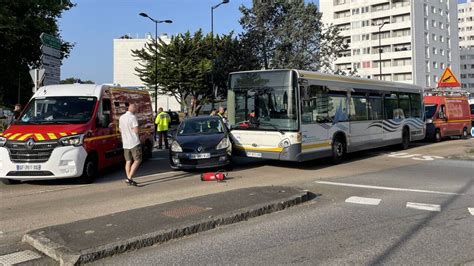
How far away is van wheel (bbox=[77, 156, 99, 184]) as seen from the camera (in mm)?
10302

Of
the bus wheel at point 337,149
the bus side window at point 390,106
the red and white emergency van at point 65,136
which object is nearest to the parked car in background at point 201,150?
the red and white emergency van at point 65,136

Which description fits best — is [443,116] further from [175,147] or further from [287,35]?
[175,147]

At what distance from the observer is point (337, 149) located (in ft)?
45.8

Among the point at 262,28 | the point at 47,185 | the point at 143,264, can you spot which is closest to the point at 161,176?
the point at 47,185

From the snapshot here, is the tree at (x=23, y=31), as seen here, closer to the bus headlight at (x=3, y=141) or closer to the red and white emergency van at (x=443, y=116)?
the bus headlight at (x=3, y=141)

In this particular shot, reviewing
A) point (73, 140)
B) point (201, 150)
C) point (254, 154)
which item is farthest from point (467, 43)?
point (73, 140)

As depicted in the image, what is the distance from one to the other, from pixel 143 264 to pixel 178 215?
5.63ft

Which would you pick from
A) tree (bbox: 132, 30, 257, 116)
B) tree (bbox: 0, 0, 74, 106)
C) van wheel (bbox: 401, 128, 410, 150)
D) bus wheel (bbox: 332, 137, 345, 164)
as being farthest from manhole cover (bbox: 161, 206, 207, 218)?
tree (bbox: 132, 30, 257, 116)

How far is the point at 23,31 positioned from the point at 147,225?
26.6 meters

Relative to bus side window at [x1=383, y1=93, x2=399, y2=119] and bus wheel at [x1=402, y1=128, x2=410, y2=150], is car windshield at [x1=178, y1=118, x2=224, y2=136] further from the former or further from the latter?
bus wheel at [x1=402, y1=128, x2=410, y2=150]

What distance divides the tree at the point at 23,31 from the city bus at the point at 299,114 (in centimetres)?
1839

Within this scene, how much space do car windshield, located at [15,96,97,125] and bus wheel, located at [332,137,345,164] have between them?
7123 mm

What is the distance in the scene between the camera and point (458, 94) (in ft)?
83.8

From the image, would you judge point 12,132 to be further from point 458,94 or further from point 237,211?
point 458,94
